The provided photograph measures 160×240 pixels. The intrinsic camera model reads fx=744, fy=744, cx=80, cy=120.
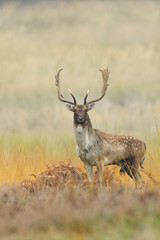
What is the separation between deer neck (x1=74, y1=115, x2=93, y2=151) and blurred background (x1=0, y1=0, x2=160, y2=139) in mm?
7877

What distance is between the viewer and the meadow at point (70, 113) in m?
7.90

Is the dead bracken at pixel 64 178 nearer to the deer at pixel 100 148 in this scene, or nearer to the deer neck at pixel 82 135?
the deer at pixel 100 148

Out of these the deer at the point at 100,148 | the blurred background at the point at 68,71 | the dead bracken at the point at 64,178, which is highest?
the blurred background at the point at 68,71

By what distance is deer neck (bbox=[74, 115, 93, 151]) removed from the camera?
11055 millimetres

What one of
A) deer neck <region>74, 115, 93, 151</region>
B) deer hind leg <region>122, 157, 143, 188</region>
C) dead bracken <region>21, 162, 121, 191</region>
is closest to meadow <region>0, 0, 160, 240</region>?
dead bracken <region>21, 162, 121, 191</region>

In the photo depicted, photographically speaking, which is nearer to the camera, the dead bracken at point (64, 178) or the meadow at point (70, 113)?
the meadow at point (70, 113)

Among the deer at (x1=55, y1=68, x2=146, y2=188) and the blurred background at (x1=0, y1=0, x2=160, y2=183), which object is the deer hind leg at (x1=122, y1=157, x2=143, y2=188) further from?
the blurred background at (x1=0, y1=0, x2=160, y2=183)

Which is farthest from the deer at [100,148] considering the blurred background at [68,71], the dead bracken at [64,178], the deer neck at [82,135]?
the blurred background at [68,71]

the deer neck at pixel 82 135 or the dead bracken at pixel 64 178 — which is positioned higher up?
the deer neck at pixel 82 135

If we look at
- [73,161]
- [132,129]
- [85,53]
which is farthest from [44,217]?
[85,53]

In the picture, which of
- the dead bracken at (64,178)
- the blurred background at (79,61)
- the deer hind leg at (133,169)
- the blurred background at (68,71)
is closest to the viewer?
the dead bracken at (64,178)

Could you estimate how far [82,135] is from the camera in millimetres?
11148

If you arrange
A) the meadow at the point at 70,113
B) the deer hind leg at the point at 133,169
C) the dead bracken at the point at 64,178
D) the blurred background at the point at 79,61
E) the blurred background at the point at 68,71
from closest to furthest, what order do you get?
the meadow at the point at 70,113 < the dead bracken at the point at 64,178 < the deer hind leg at the point at 133,169 < the blurred background at the point at 68,71 < the blurred background at the point at 79,61

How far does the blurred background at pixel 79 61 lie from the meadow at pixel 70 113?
6cm
